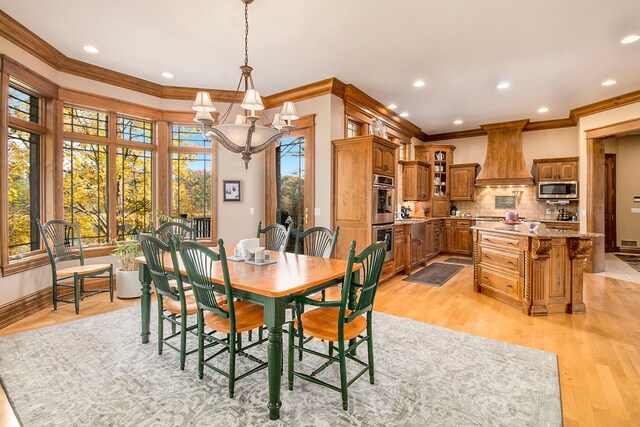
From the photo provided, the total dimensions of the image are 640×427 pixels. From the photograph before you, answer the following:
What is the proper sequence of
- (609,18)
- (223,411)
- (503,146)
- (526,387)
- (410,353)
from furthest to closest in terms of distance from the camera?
(503,146)
(609,18)
(410,353)
(526,387)
(223,411)

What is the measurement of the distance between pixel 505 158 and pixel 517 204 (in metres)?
1.16

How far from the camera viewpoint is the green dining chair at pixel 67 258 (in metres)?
3.89

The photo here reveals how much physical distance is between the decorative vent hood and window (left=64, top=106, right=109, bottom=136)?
7448 millimetres

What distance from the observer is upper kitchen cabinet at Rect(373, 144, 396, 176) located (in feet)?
16.1

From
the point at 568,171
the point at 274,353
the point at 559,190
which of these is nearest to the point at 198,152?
the point at 274,353

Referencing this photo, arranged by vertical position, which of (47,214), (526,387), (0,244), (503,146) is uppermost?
(503,146)

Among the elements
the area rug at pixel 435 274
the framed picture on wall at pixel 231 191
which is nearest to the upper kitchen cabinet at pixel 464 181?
the area rug at pixel 435 274

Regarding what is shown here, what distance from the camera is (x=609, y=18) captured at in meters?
3.20

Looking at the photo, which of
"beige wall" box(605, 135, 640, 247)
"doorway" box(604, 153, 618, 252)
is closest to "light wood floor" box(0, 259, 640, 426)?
"doorway" box(604, 153, 618, 252)

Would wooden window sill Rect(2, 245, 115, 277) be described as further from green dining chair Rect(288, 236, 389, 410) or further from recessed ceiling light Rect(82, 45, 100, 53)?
green dining chair Rect(288, 236, 389, 410)

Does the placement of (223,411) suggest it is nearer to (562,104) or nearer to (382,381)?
(382,381)

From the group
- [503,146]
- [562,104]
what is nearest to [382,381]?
[562,104]

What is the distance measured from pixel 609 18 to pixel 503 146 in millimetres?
4385

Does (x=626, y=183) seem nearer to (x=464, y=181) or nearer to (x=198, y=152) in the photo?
(x=464, y=181)
